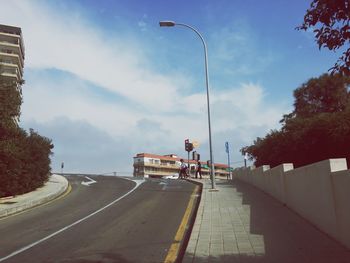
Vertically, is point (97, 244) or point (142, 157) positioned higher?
point (142, 157)

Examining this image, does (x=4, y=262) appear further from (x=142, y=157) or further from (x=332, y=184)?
(x=142, y=157)

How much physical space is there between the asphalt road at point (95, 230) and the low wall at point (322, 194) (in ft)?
10.8

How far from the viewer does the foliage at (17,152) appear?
15.7m

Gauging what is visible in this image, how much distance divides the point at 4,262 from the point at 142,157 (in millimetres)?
121726

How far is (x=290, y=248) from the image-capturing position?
25.0 feet

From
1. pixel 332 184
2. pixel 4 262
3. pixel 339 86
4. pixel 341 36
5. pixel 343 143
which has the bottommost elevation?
pixel 4 262

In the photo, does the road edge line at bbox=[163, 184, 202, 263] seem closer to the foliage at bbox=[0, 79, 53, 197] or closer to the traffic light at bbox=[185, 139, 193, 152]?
the foliage at bbox=[0, 79, 53, 197]

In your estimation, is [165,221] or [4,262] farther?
[165,221]

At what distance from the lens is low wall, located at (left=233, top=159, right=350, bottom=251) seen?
760cm

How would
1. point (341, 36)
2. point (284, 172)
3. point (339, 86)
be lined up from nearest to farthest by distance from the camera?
point (341, 36) → point (284, 172) → point (339, 86)

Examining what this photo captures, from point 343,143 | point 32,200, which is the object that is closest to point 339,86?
point 343,143

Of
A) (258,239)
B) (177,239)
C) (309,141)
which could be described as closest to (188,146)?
(309,141)

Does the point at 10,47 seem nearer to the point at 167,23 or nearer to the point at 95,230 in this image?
the point at 167,23

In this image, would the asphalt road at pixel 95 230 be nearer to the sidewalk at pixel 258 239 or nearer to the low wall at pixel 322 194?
the sidewalk at pixel 258 239
